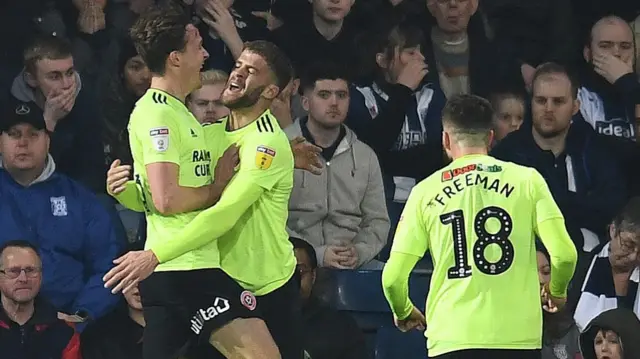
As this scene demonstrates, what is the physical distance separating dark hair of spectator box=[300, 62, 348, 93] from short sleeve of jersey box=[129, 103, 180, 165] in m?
2.88

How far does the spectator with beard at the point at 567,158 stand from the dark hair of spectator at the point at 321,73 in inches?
42.5

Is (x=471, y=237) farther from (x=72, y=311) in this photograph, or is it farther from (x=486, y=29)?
(x=486, y=29)

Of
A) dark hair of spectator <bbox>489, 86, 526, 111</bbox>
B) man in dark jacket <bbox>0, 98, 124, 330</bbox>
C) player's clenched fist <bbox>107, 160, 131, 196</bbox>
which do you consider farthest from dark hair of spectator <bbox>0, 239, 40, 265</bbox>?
dark hair of spectator <bbox>489, 86, 526, 111</bbox>

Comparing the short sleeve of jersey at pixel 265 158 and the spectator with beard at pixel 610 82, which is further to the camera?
the spectator with beard at pixel 610 82

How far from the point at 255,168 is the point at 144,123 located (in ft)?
1.74

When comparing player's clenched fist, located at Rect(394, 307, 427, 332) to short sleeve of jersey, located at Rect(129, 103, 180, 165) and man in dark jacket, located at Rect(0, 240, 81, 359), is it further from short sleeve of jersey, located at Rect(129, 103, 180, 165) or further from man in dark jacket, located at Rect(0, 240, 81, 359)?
man in dark jacket, located at Rect(0, 240, 81, 359)

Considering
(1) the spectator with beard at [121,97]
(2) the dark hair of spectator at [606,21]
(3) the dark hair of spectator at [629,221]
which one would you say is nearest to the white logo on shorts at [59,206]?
(1) the spectator with beard at [121,97]

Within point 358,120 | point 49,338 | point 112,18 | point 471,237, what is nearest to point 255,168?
point 471,237

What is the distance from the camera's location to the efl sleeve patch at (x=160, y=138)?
256 inches

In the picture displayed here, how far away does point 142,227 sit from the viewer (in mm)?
9273

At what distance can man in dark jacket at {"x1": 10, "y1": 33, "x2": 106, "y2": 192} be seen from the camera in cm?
960

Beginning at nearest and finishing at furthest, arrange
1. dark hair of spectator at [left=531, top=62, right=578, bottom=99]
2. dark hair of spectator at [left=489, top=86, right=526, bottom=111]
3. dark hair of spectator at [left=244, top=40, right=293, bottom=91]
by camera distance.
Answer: dark hair of spectator at [left=244, top=40, right=293, bottom=91]
dark hair of spectator at [left=531, top=62, right=578, bottom=99]
dark hair of spectator at [left=489, top=86, right=526, bottom=111]

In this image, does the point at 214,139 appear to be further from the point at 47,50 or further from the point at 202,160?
the point at 47,50

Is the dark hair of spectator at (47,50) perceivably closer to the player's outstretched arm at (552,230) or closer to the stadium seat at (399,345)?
the stadium seat at (399,345)
